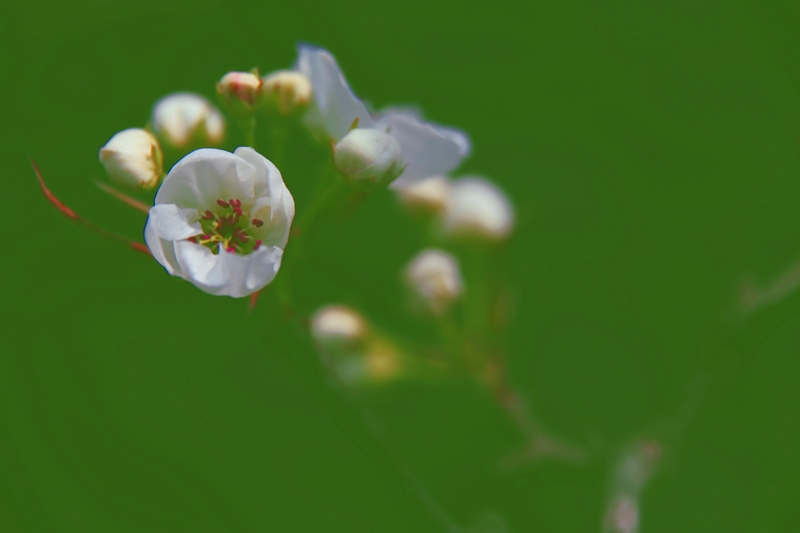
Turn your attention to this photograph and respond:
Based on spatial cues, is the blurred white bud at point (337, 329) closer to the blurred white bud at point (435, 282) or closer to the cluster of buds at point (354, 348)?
the cluster of buds at point (354, 348)

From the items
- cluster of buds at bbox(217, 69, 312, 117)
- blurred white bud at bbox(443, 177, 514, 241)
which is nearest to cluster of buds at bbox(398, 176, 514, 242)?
→ blurred white bud at bbox(443, 177, 514, 241)

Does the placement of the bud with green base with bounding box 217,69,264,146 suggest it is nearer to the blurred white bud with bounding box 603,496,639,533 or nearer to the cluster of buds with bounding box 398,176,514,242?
the cluster of buds with bounding box 398,176,514,242

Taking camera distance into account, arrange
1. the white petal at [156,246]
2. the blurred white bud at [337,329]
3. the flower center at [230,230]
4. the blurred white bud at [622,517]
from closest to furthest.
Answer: the white petal at [156,246], the blurred white bud at [622,517], the flower center at [230,230], the blurred white bud at [337,329]

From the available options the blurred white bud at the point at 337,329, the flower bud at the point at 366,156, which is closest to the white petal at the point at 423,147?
the flower bud at the point at 366,156

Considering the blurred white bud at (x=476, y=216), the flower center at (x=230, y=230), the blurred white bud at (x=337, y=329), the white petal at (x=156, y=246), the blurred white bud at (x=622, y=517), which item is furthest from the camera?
the blurred white bud at (x=476, y=216)

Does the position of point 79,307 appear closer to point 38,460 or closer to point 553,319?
point 38,460

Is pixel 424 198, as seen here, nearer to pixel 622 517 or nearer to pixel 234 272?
pixel 234 272
